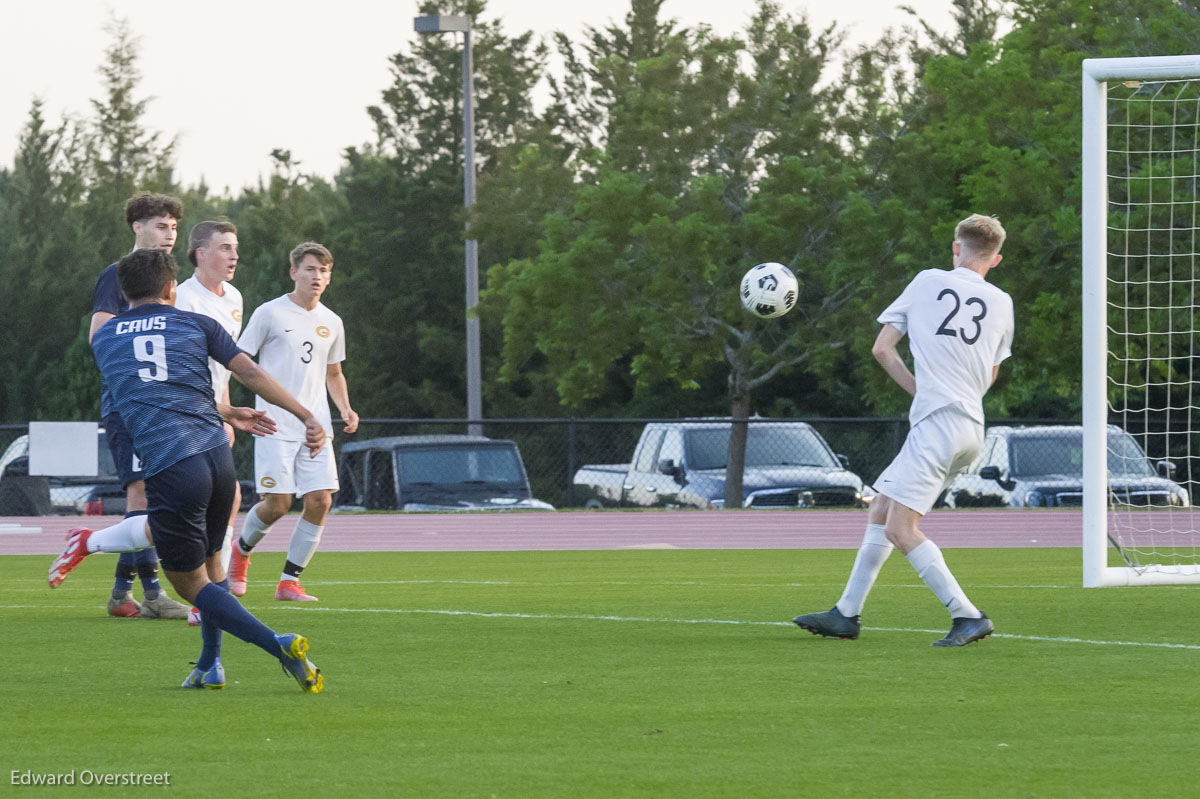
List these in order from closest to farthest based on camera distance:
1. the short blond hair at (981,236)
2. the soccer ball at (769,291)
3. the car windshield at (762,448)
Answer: the short blond hair at (981,236) < the soccer ball at (769,291) < the car windshield at (762,448)

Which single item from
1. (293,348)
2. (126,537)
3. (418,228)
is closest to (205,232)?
(293,348)

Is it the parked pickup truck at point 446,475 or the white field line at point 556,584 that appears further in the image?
the parked pickup truck at point 446,475

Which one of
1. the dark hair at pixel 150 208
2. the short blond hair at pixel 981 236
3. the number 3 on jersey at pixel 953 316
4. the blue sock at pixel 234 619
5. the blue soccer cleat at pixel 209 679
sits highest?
the dark hair at pixel 150 208

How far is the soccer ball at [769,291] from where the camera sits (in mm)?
18094

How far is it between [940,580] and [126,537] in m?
3.59

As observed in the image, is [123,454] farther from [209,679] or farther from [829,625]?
[829,625]

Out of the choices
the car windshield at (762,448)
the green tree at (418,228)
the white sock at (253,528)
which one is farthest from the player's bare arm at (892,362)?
the green tree at (418,228)

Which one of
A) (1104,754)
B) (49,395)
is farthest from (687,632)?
(49,395)

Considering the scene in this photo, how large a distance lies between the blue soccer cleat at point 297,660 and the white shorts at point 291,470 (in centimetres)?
413

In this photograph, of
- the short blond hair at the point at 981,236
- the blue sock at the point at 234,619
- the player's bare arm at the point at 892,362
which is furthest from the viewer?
the short blond hair at the point at 981,236

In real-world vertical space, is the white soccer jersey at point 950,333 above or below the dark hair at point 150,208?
below

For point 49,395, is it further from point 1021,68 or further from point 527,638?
point 527,638

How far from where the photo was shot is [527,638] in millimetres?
8680

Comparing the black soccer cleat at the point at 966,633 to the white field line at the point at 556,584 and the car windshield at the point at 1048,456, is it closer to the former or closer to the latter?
the white field line at the point at 556,584
